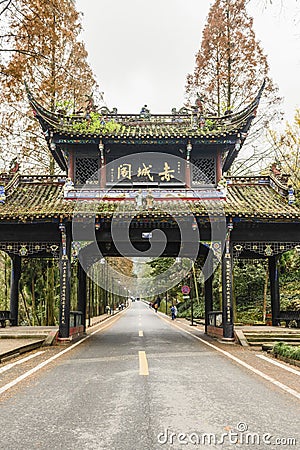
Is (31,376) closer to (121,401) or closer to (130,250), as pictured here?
(121,401)

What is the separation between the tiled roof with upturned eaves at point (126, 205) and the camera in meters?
15.6

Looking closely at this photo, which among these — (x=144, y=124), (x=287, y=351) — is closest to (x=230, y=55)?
(x=144, y=124)

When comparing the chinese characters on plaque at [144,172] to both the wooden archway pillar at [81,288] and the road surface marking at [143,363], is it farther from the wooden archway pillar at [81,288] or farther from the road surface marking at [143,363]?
the road surface marking at [143,363]

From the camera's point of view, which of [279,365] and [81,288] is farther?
[81,288]

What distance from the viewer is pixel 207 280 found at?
21.0 metres

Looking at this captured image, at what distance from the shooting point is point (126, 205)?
16734 mm

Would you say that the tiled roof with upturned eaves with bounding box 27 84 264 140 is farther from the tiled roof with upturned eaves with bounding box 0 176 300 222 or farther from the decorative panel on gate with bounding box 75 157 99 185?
the tiled roof with upturned eaves with bounding box 0 176 300 222

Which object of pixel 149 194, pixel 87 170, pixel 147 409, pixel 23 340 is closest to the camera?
pixel 147 409

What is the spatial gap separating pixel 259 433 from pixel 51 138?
586 inches
